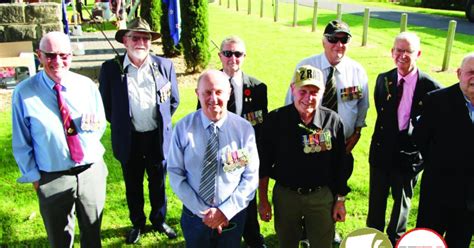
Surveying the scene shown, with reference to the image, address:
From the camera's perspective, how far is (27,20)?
9.29m

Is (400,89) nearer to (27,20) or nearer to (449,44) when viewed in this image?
(27,20)

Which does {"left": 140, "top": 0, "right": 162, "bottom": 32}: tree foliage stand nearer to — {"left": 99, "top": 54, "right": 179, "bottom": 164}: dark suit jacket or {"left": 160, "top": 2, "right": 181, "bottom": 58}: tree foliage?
{"left": 160, "top": 2, "right": 181, "bottom": 58}: tree foliage

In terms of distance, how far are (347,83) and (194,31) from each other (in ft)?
22.9

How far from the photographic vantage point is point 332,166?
347 cm

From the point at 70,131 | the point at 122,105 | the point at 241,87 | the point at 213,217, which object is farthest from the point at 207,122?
the point at 122,105

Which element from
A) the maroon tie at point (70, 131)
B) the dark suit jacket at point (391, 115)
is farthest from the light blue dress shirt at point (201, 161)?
the dark suit jacket at point (391, 115)

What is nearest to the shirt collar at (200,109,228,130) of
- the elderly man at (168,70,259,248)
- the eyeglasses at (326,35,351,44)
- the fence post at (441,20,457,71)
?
the elderly man at (168,70,259,248)

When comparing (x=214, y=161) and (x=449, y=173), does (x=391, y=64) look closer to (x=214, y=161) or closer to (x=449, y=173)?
(x=449, y=173)

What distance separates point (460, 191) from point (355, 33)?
15.2 metres

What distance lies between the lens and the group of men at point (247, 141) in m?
3.18

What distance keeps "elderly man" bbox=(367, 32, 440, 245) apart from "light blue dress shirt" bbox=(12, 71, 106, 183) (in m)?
2.81

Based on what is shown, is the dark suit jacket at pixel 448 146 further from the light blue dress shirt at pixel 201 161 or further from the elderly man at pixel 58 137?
the elderly man at pixel 58 137

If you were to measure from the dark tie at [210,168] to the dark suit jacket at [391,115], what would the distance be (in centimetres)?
187

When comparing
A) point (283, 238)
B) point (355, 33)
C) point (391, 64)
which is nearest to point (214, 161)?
point (283, 238)
